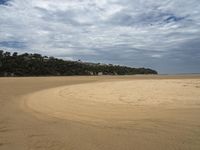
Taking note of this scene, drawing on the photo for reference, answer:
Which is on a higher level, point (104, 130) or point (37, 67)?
point (37, 67)

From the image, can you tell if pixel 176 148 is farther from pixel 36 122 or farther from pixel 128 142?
pixel 36 122

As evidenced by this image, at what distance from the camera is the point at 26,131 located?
6027 millimetres

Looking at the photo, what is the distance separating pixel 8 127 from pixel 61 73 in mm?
57616

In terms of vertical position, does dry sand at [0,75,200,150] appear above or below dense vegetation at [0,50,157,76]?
below

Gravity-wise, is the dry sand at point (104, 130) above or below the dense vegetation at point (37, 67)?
below

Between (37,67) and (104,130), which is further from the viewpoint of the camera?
(37,67)

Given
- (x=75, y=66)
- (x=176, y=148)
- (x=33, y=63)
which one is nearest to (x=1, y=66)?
(x=33, y=63)

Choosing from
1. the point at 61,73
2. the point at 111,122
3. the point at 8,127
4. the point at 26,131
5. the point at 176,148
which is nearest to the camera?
the point at 176,148

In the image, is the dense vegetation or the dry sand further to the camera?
the dense vegetation

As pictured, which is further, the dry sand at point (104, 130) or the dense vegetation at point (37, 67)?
the dense vegetation at point (37, 67)

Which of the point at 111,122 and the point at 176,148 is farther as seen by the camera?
the point at 111,122

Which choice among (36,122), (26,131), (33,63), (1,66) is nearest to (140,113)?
(36,122)

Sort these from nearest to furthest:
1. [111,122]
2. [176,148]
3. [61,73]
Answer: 1. [176,148]
2. [111,122]
3. [61,73]

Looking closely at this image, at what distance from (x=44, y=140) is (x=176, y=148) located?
2.26 m
